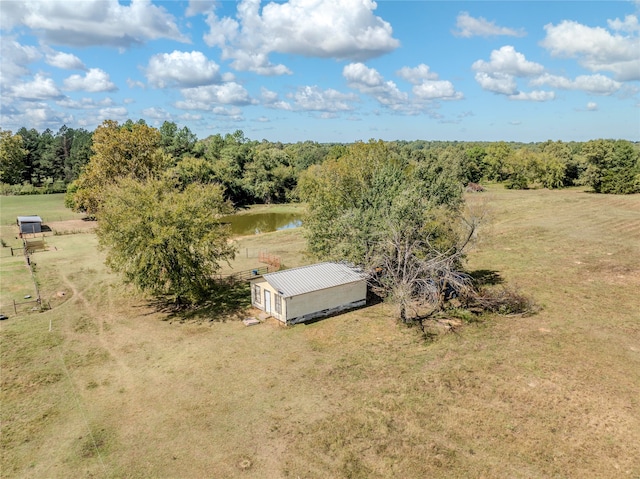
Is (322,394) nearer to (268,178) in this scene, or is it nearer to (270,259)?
(270,259)

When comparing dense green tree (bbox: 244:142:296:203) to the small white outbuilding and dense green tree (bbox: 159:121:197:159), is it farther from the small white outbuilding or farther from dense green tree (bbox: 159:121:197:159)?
the small white outbuilding

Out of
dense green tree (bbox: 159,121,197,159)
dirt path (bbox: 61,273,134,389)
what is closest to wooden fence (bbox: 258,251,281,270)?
dirt path (bbox: 61,273,134,389)

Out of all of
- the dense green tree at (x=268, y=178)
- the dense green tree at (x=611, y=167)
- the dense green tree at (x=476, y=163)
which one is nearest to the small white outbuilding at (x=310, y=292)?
the dense green tree at (x=268, y=178)

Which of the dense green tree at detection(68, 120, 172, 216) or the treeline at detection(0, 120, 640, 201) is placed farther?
the treeline at detection(0, 120, 640, 201)

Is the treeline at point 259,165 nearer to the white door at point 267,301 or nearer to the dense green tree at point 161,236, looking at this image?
the dense green tree at point 161,236

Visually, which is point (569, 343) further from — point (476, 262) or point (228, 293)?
point (228, 293)

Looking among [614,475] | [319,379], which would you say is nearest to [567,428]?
[614,475]

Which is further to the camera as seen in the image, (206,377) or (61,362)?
(61,362)

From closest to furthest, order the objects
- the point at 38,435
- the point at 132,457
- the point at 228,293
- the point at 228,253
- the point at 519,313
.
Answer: the point at 132,457, the point at 38,435, the point at 519,313, the point at 228,253, the point at 228,293
